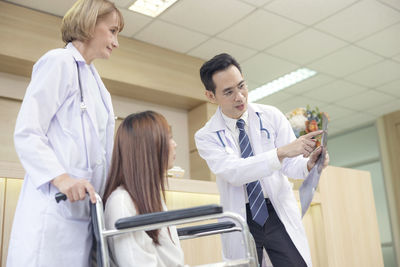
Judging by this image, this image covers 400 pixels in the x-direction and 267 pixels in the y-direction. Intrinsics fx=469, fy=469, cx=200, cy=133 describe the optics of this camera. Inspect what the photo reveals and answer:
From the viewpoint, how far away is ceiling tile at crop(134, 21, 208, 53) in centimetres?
446

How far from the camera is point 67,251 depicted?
1.30 m

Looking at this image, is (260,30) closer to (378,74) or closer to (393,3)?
(393,3)

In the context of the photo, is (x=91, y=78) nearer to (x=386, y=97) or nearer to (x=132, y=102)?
(x=132, y=102)

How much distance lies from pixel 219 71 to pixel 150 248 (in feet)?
3.76

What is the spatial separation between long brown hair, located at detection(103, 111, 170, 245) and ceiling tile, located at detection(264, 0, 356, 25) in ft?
9.80

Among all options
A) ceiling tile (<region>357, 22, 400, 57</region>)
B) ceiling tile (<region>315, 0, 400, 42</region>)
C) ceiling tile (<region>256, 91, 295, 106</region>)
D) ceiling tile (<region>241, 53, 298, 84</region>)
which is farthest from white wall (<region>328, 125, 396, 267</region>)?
ceiling tile (<region>315, 0, 400, 42</region>)

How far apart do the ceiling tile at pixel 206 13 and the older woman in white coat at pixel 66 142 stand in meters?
2.57

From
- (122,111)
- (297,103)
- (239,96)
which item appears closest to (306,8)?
(122,111)

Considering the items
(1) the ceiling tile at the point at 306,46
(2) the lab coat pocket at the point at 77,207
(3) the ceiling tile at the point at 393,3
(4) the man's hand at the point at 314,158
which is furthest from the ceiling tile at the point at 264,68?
(2) the lab coat pocket at the point at 77,207

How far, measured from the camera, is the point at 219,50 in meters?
4.97

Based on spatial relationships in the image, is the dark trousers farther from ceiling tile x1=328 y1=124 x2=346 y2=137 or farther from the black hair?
ceiling tile x1=328 y1=124 x2=346 y2=137

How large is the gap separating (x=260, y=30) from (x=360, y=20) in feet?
3.12

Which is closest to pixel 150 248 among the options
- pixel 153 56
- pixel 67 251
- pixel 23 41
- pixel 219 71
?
pixel 67 251

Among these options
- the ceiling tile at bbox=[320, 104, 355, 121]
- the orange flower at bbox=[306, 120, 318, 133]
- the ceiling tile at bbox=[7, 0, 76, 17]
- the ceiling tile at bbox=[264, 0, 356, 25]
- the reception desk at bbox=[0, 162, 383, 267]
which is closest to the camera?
the reception desk at bbox=[0, 162, 383, 267]
